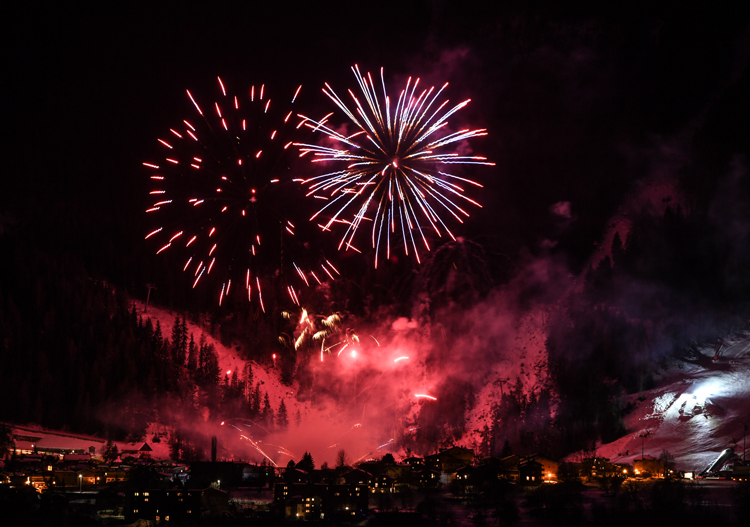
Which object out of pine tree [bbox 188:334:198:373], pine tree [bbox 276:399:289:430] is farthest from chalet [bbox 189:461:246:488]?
pine tree [bbox 188:334:198:373]

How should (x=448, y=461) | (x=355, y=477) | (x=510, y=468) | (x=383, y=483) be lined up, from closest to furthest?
(x=355, y=477), (x=383, y=483), (x=510, y=468), (x=448, y=461)

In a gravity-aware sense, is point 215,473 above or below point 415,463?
below

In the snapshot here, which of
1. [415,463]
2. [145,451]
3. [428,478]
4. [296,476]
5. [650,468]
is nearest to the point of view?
[296,476]

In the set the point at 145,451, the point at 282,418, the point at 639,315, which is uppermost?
the point at 639,315

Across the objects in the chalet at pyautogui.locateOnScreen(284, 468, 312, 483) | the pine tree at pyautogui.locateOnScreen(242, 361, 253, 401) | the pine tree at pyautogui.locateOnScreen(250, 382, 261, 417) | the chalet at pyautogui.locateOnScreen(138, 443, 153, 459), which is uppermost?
the pine tree at pyautogui.locateOnScreen(242, 361, 253, 401)

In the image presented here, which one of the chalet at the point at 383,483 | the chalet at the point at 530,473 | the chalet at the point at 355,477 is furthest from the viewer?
the chalet at the point at 530,473

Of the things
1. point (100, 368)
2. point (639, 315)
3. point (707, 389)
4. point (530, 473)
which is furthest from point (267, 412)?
point (707, 389)

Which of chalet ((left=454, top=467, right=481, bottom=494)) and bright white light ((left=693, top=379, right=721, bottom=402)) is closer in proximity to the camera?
chalet ((left=454, top=467, right=481, bottom=494))

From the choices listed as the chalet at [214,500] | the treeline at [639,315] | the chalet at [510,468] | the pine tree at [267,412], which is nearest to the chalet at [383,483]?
the chalet at [510,468]

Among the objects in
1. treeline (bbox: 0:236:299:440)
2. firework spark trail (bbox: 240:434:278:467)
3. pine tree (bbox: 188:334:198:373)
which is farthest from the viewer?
pine tree (bbox: 188:334:198:373)

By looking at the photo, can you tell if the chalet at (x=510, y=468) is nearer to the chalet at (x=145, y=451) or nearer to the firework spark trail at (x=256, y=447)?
the firework spark trail at (x=256, y=447)

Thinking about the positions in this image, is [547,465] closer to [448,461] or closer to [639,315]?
[448,461]

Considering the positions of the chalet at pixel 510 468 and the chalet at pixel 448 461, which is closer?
the chalet at pixel 510 468

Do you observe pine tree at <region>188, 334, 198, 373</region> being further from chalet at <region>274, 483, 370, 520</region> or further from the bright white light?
the bright white light
